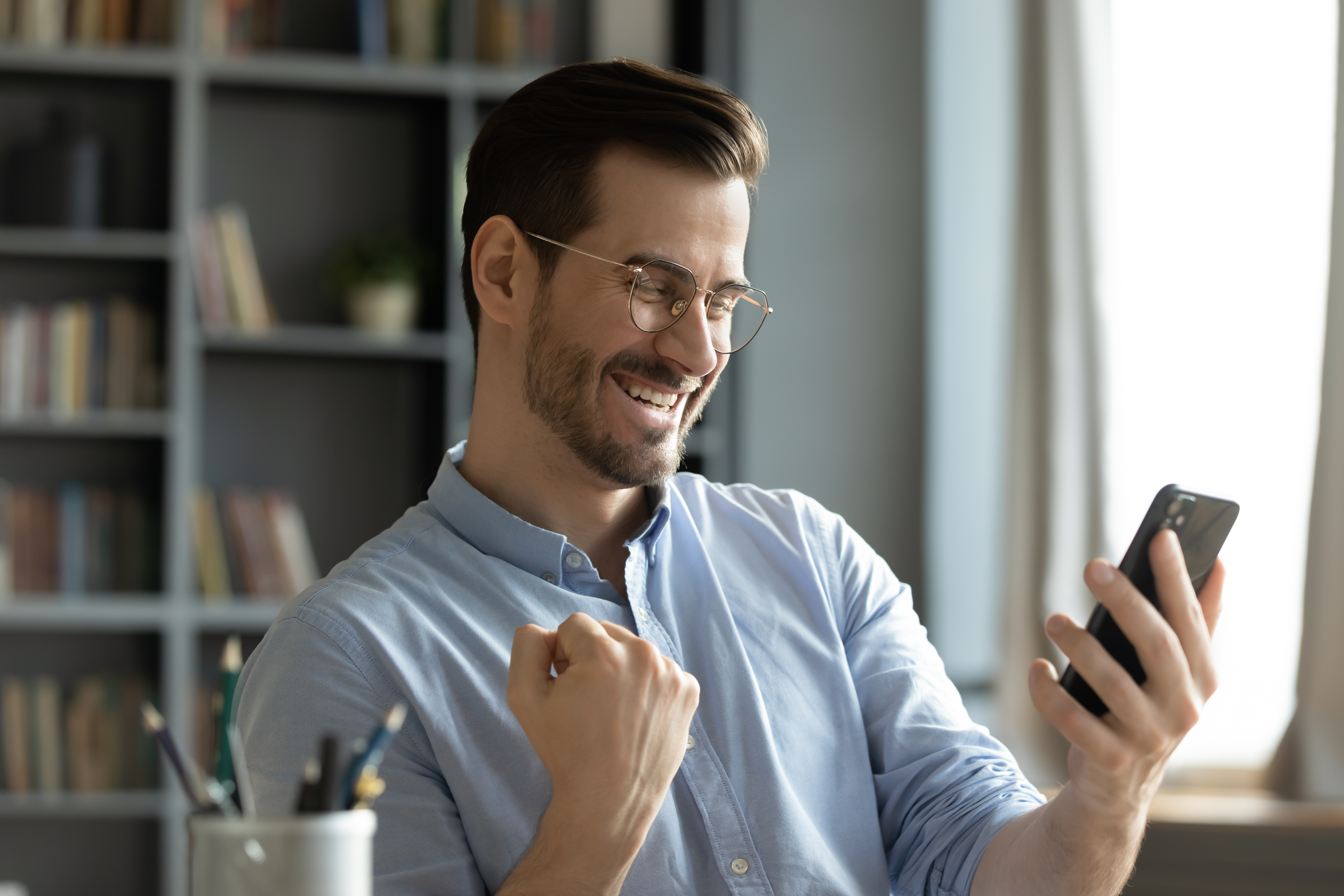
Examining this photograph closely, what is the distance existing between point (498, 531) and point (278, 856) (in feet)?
2.10

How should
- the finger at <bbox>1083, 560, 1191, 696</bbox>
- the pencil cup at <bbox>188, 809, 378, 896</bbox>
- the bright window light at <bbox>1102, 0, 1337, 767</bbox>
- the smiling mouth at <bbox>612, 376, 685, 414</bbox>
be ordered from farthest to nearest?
1. the bright window light at <bbox>1102, 0, 1337, 767</bbox>
2. the smiling mouth at <bbox>612, 376, 685, 414</bbox>
3. the finger at <bbox>1083, 560, 1191, 696</bbox>
4. the pencil cup at <bbox>188, 809, 378, 896</bbox>

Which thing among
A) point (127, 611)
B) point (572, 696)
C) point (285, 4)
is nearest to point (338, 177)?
point (285, 4)

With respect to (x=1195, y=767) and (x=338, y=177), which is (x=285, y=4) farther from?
(x=1195, y=767)

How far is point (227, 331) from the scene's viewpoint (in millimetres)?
3326

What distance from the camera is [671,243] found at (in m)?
1.32

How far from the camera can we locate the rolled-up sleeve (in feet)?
4.08

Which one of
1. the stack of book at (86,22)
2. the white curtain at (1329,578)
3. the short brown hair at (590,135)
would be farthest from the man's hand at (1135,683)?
the stack of book at (86,22)

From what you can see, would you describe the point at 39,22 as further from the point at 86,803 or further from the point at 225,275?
the point at 86,803

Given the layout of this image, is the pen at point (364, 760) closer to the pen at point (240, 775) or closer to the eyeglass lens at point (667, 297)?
the pen at point (240, 775)

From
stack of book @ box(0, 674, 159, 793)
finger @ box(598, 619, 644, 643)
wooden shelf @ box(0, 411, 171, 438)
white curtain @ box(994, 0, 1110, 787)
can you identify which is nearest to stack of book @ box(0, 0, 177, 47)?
wooden shelf @ box(0, 411, 171, 438)

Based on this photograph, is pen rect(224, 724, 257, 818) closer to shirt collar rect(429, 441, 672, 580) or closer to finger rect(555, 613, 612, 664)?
finger rect(555, 613, 612, 664)

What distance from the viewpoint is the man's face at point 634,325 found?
1327mm

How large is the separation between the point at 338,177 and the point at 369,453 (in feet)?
2.53

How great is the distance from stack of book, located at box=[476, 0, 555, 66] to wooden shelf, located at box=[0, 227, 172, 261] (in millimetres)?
970
